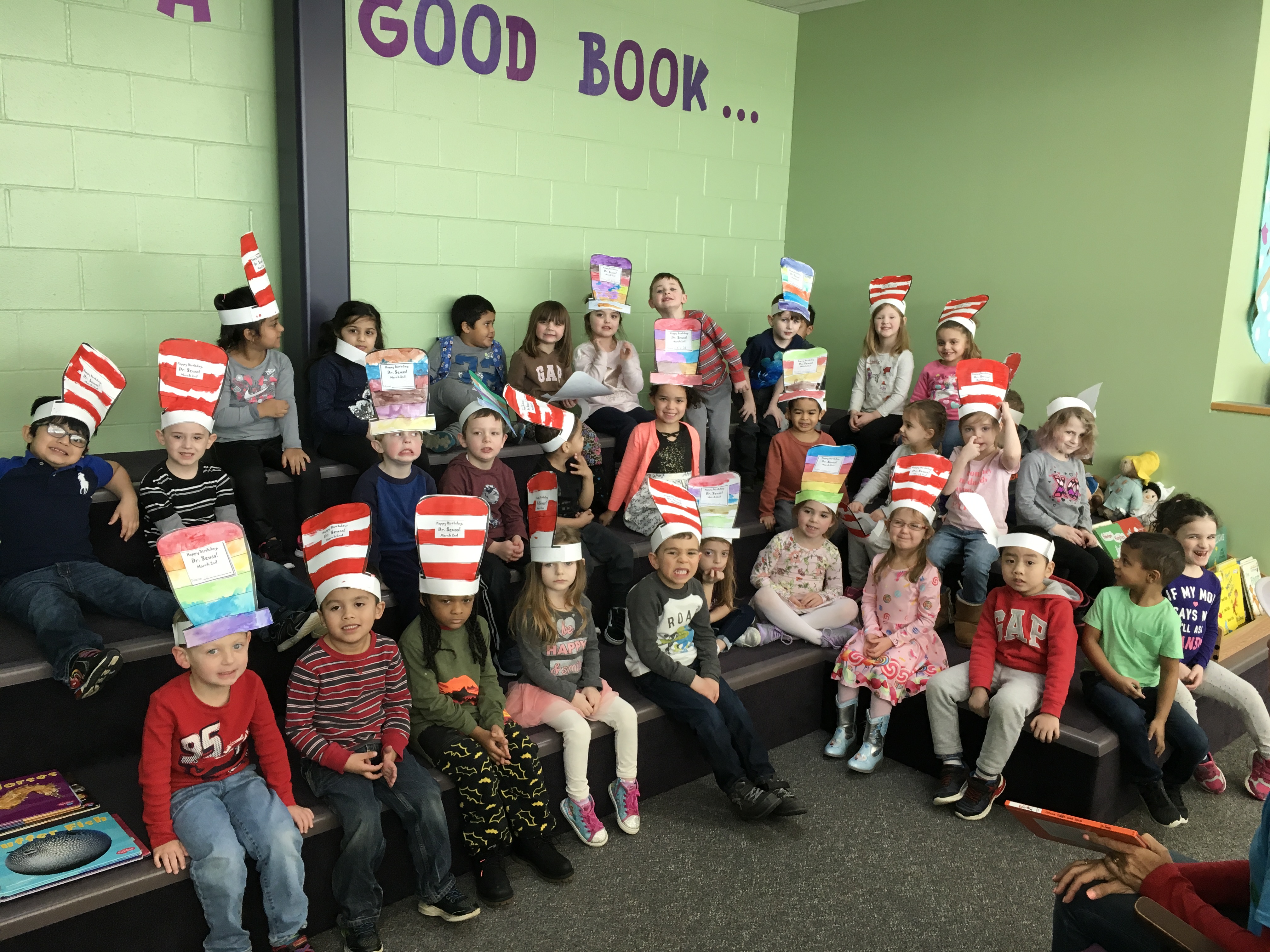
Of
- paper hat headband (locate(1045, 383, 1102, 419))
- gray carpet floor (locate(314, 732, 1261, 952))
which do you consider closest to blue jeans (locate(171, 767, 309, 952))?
gray carpet floor (locate(314, 732, 1261, 952))

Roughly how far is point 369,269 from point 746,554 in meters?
1.96

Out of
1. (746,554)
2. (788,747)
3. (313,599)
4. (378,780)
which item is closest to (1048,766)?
(788,747)

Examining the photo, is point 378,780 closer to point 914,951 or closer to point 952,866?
point 914,951

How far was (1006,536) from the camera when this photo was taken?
3.05 metres

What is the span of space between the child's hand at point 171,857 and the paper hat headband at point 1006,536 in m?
2.18

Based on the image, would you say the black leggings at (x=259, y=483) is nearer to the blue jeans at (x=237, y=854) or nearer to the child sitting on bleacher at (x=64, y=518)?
the child sitting on bleacher at (x=64, y=518)

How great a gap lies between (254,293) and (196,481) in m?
0.73

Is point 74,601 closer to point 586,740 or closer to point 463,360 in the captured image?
point 586,740

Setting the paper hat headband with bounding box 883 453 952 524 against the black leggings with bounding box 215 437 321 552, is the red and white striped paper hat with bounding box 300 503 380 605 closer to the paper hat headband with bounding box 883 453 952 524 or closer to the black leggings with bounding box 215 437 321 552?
the black leggings with bounding box 215 437 321 552

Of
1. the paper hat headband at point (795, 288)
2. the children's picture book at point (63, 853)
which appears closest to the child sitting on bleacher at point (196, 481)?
the children's picture book at point (63, 853)

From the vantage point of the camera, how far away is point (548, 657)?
2.85 m

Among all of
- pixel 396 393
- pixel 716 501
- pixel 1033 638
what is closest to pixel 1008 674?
pixel 1033 638

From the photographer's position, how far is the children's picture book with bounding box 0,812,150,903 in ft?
6.48

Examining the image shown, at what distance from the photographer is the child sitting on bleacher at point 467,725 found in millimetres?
2465
